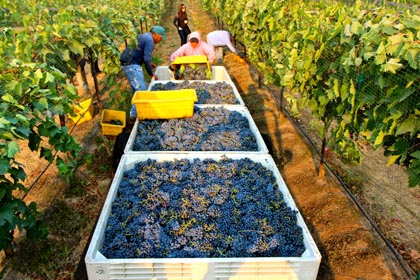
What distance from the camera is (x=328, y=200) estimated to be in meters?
4.39

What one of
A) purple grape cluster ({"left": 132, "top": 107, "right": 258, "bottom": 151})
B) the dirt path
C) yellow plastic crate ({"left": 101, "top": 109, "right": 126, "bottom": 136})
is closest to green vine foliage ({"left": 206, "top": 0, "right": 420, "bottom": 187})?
the dirt path

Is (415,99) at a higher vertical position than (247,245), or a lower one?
higher

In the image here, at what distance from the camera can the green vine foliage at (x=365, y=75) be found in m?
2.56

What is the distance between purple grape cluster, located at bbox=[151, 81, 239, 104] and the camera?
5562mm

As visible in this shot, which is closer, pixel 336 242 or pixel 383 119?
pixel 383 119

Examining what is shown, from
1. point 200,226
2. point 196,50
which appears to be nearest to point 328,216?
point 200,226

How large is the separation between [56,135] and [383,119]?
109 inches

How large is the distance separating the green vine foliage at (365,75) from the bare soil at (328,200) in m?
0.81

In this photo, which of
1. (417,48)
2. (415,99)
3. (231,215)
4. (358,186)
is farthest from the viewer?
(358,186)

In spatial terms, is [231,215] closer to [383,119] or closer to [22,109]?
[383,119]

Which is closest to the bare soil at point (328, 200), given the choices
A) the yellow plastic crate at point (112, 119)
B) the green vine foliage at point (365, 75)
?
the yellow plastic crate at point (112, 119)

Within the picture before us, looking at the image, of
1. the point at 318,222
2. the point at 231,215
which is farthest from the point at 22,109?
the point at 318,222

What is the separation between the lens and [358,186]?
464 centimetres

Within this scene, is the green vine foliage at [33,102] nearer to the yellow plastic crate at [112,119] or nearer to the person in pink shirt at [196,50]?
the yellow plastic crate at [112,119]
